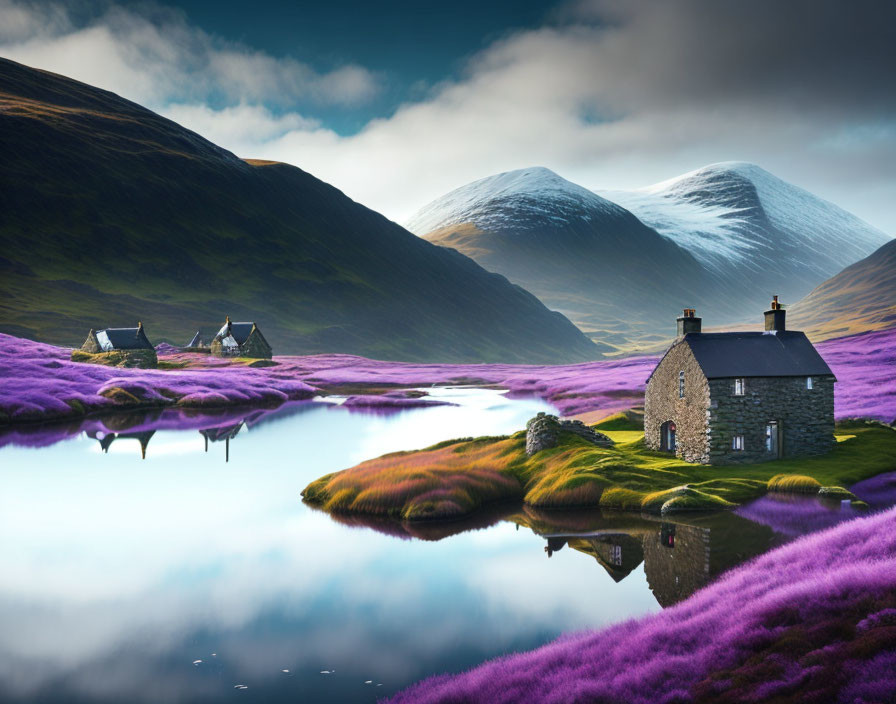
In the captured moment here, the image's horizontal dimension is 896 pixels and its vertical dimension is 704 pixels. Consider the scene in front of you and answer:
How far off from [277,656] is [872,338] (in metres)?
107

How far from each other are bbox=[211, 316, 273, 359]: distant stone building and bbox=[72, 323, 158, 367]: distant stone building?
2178 centimetres

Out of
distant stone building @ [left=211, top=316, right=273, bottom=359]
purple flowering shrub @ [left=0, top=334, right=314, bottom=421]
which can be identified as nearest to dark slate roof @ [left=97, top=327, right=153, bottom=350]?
purple flowering shrub @ [left=0, top=334, right=314, bottom=421]

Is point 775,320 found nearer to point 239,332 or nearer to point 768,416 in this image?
point 768,416

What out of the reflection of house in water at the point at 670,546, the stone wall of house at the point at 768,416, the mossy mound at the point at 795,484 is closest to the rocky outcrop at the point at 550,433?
the stone wall of house at the point at 768,416

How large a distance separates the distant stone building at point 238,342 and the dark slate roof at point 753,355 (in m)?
110

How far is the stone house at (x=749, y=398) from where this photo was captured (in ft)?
116

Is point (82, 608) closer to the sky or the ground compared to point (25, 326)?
closer to the ground

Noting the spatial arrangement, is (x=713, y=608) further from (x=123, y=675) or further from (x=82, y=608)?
(x=82, y=608)

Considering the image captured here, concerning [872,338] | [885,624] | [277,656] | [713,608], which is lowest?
[277,656]

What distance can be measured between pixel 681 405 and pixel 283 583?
25.1 meters

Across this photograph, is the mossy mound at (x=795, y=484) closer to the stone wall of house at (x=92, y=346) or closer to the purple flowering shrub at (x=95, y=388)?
A: the purple flowering shrub at (x=95, y=388)

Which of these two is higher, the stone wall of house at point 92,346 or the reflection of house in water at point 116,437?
the stone wall of house at point 92,346

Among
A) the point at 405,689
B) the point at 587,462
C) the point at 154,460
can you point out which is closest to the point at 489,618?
the point at 405,689

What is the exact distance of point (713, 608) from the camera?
15344 mm
